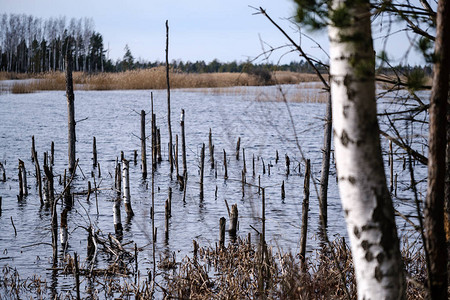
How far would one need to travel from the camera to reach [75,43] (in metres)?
85.3

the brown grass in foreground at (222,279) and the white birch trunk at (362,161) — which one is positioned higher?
the white birch trunk at (362,161)

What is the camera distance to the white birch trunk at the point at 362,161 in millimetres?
3438

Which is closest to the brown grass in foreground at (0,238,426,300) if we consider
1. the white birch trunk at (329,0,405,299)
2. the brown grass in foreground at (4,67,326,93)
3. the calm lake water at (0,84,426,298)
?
the calm lake water at (0,84,426,298)

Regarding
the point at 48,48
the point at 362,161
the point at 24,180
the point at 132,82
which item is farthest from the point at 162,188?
the point at 48,48

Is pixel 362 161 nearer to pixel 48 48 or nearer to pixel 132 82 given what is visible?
pixel 132 82

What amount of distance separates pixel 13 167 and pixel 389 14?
14883 mm

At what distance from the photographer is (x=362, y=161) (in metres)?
3.44

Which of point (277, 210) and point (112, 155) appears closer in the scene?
point (277, 210)

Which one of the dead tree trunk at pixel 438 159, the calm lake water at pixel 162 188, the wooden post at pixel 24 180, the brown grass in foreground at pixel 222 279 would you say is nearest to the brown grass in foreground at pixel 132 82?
the calm lake water at pixel 162 188

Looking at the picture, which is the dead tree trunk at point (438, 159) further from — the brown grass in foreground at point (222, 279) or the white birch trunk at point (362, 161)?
the brown grass in foreground at point (222, 279)

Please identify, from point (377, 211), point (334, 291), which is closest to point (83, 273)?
point (334, 291)

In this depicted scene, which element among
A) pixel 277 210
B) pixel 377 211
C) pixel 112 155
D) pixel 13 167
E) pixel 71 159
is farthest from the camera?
pixel 112 155

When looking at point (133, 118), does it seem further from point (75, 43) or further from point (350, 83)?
point (75, 43)

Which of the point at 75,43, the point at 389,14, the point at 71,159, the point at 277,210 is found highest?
the point at 75,43
